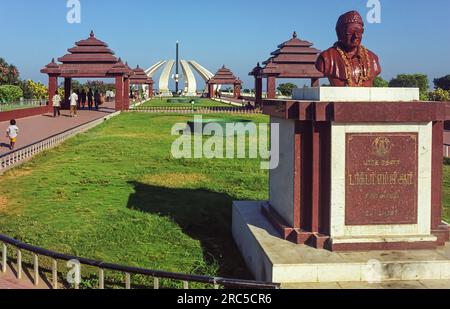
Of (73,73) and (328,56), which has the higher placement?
(73,73)

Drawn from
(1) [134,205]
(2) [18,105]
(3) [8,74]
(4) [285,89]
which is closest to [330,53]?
(1) [134,205]

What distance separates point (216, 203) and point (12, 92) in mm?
25727

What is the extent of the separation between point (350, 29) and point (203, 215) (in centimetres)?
322

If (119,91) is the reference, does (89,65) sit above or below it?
above

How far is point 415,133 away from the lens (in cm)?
522

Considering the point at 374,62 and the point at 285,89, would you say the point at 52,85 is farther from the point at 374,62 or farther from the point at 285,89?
the point at 285,89

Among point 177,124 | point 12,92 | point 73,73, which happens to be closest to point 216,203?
point 177,124

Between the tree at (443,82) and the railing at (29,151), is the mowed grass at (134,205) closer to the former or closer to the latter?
the railing at (29,151)

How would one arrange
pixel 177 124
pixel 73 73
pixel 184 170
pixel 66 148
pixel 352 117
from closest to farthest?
pixel 352 117, pixel 184 170, pixel 66 148, pixel 177 124, pixel 73 73

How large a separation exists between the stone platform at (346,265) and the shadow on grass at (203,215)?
2.08ft

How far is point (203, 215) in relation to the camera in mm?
7410

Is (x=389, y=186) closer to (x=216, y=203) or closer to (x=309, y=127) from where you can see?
(x=309, y=127)

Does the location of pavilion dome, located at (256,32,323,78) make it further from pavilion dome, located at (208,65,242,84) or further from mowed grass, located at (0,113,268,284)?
pavilion dome, located at (208,65,242,84)
